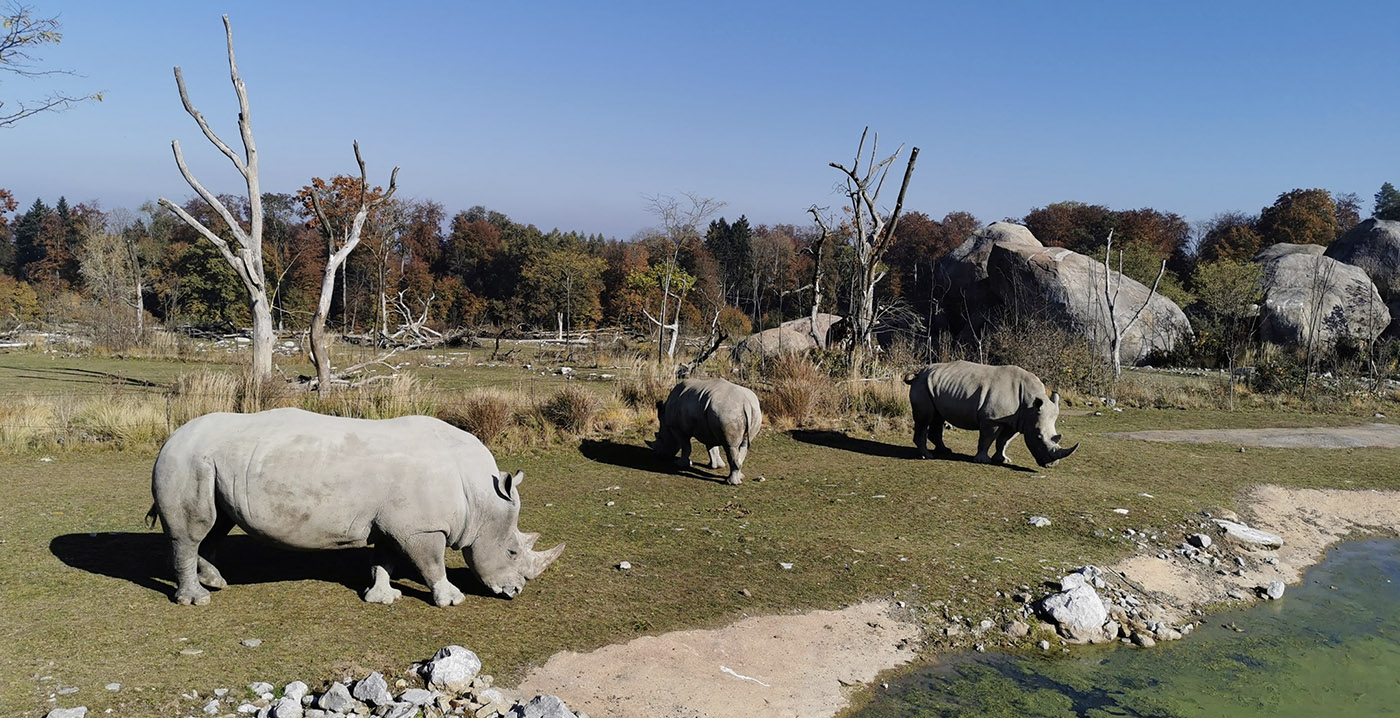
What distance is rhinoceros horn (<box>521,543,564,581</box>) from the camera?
632 cm

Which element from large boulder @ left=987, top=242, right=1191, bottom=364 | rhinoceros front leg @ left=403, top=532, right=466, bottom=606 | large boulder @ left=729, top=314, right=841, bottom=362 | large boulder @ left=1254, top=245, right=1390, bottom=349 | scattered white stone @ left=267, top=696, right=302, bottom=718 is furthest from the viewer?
large boulder @ left=987, top=242, right=1191, bottom=364

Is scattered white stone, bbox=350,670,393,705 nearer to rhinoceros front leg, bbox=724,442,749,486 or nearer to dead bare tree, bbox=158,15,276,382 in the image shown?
rhinoceros front leg, bbox=724,442,749,486

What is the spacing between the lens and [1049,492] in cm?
1018

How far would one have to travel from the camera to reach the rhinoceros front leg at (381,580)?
19.5ft

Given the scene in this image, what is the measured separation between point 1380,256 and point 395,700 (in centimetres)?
3775

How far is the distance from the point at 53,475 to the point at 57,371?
12984mm

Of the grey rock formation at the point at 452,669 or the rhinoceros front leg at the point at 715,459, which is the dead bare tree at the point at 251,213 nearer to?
the rhinoceros front leg at the point at 715,459

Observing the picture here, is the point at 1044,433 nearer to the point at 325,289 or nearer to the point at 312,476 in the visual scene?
the point at 312,476

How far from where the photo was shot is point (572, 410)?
12.9 meters

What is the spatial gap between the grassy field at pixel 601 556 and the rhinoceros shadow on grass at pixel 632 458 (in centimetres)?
7

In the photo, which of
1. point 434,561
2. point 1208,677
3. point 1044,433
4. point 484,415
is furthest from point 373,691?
point 1044,433

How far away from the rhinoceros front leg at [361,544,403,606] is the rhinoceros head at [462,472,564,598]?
1.83ft

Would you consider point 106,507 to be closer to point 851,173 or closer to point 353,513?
point 353,513

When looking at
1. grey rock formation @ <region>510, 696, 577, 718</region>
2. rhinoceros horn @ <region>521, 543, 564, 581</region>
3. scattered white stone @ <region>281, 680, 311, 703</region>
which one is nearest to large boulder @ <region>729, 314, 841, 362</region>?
rhinoceros horn @ <region>521, 543, 564, 581</region>
